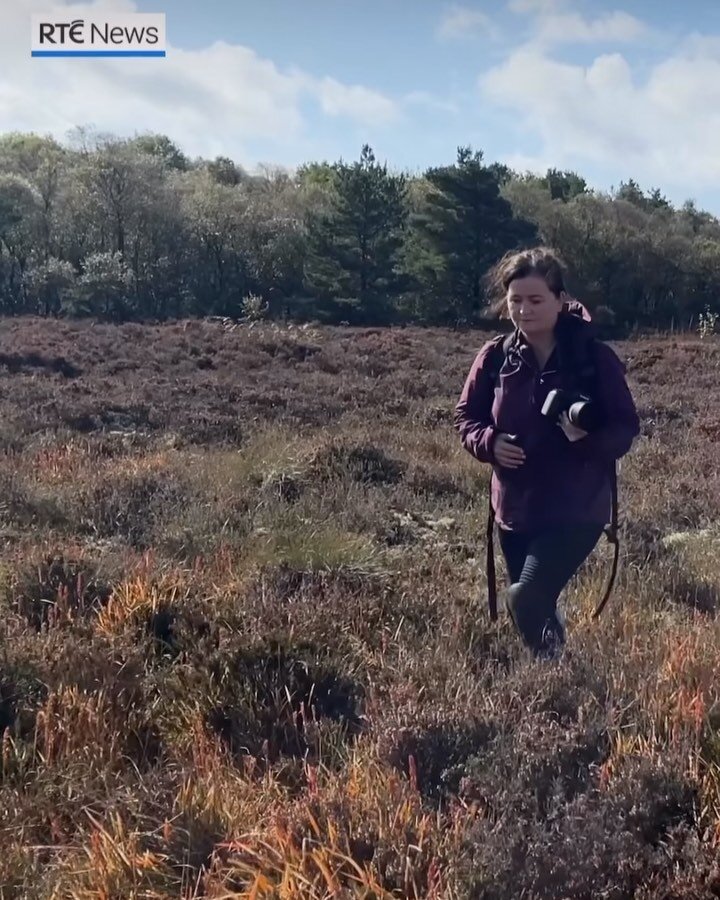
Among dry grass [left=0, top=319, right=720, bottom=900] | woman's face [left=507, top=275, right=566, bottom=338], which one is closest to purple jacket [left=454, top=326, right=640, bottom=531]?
woman's face [left=507, top=275, right=566, bottom=338]

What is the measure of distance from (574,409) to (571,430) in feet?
0.24

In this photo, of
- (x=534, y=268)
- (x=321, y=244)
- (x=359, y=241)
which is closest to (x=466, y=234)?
(x=359, y=241)

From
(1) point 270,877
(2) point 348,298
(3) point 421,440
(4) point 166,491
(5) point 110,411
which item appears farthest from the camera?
(2) point 348,298

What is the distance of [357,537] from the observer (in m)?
5.12

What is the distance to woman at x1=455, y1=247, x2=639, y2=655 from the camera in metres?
3.10

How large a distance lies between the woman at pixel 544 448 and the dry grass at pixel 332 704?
27 cm

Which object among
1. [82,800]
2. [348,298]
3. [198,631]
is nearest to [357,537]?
[198,631]

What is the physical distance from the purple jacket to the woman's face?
0.10 m

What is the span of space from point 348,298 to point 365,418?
25.4 meters

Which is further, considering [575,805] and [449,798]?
[449,798]

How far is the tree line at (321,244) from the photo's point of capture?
36.3 m

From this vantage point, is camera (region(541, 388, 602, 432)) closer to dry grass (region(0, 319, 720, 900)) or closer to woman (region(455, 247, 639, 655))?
woman (region(455, 247, 639, 655))

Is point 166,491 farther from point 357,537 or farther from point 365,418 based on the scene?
point 365,418

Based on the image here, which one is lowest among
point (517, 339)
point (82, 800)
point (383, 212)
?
point (82, 800)
